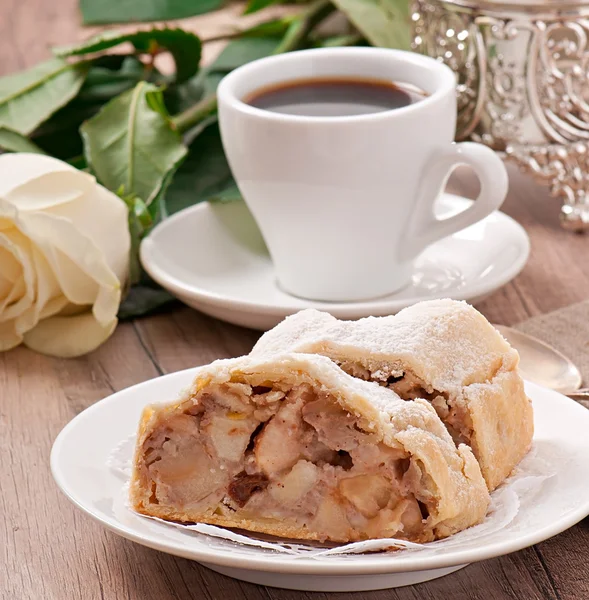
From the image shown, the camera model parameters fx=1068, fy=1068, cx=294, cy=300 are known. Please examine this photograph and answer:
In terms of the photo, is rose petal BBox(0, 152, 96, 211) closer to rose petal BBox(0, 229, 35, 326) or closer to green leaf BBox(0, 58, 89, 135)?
rose petal BBox(0, 229, 35, 326)

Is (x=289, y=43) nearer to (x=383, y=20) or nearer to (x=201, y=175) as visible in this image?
(x=383, y=20)

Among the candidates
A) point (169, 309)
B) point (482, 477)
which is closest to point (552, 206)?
point (169, 309)

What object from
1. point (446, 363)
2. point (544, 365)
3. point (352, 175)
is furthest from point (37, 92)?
point (446, 363)

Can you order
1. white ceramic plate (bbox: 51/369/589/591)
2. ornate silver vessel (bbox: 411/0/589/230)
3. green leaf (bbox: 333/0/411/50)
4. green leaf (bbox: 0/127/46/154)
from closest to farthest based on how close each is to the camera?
white ceramic plate (bbox: 51/369/589/591)
ornate silver vessel (bbox: 411/0/589/230)
green leaf (bbox: 0/127/46/154)
green leaf (bbox: 333/0/411/50)

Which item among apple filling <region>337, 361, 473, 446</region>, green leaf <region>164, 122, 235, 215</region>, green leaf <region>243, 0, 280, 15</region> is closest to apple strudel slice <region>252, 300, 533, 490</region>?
apple filling <region>337, 361, 473, 446</region>

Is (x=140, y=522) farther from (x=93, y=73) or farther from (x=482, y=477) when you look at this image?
(x=93, y=73)

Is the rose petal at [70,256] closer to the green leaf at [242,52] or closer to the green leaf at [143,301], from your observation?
the green leaf at [143,301]

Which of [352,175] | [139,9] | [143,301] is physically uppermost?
[352,175]
